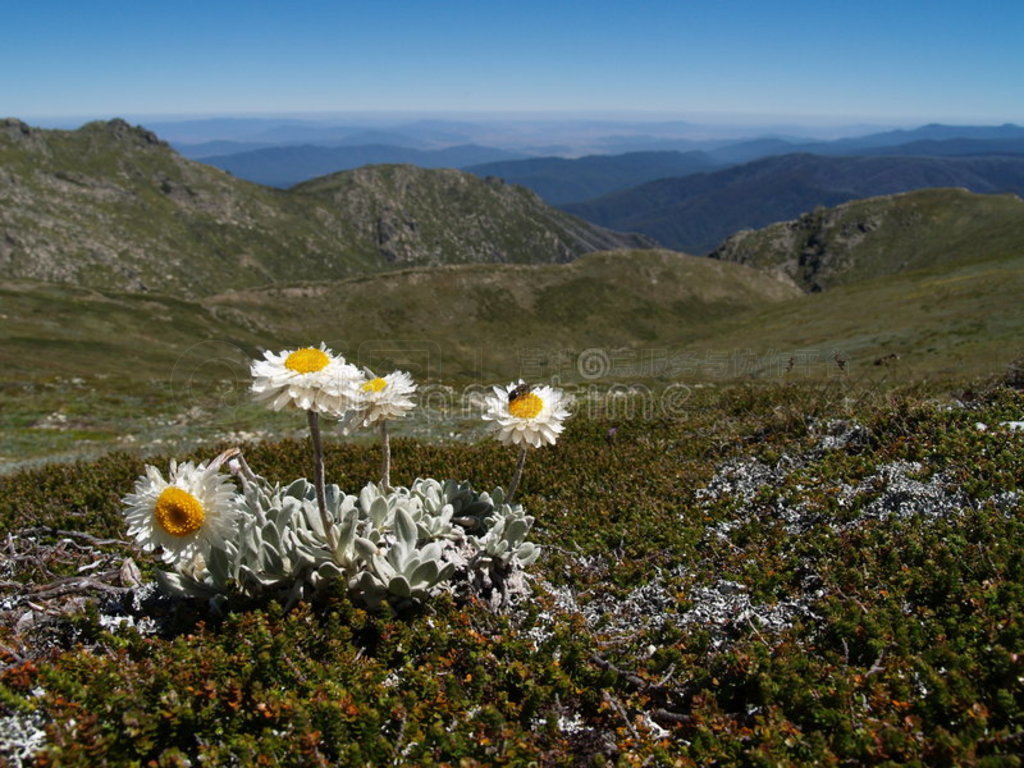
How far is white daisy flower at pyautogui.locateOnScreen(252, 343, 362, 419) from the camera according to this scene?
450cm

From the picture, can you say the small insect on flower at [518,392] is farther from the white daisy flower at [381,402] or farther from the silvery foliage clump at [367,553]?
the silvery foliage clump at [367,553]

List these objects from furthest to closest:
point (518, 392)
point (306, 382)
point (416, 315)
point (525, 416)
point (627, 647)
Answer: point (416, 315) → point (518, 392) → point (525, 416) → point (627, 647) → point (306, 382)

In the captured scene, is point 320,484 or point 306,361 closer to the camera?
point 306,361

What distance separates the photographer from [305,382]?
4.51 meters

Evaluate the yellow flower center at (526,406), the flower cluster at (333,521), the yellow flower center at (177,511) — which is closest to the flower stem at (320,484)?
the flower cluster at (333,521)

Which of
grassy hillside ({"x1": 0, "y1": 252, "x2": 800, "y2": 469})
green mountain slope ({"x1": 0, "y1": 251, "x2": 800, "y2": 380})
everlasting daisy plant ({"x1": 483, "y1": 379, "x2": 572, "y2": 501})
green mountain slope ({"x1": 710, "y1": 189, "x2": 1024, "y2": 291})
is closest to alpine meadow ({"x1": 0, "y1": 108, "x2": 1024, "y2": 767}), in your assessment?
everlasting daisy plant ({"x1": 483, "y1": 379, "x2": 572, "y2": 501})

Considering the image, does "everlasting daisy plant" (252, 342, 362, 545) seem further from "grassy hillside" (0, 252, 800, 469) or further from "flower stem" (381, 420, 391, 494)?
"grassy hillside" (0, 252, 800, 469)

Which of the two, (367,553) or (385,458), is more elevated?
(385,458)

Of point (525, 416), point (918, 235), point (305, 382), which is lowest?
point (525, 416)

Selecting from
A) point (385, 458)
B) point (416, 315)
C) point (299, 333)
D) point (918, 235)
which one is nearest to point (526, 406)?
point (385, 458)

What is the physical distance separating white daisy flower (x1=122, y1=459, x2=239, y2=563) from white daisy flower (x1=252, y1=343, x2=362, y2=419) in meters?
0.74

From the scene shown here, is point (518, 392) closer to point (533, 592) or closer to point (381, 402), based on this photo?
point (381, 402)

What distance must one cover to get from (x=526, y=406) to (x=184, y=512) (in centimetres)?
290

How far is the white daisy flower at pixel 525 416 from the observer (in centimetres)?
574
